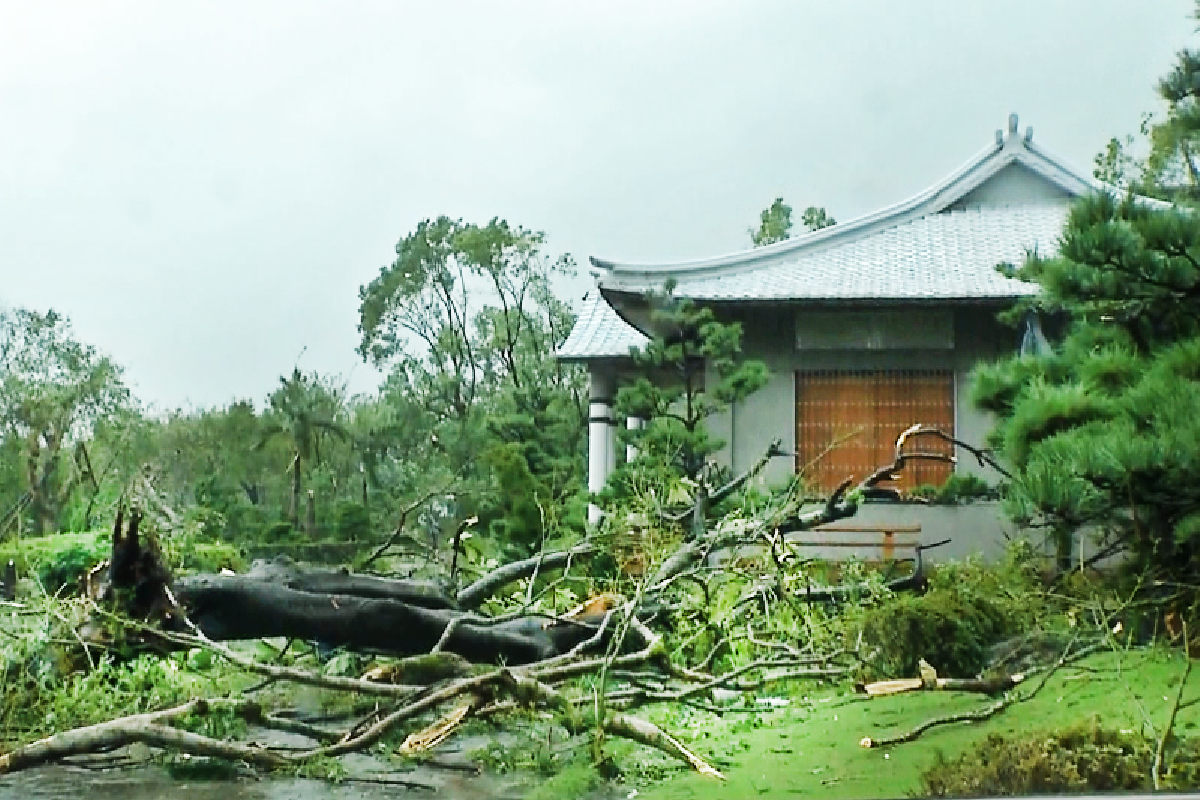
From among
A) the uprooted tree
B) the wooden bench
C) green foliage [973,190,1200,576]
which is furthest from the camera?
the wooden bench

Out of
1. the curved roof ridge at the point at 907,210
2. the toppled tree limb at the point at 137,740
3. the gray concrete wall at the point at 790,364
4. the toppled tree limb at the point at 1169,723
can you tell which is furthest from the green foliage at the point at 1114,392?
the toppled tree limb at the point at 137,740

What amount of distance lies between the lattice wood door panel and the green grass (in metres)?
0.47

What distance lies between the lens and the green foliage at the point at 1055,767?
274cm

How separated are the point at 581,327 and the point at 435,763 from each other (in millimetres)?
932

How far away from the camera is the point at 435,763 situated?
2715mm

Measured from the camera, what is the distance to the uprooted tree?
107 inches

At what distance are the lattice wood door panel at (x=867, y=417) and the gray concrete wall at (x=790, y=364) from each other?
20 mm

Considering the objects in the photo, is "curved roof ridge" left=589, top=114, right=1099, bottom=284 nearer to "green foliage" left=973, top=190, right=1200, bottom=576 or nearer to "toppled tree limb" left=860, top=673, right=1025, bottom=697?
"green foliage" left=973, top=190, right=1200, bottom=576

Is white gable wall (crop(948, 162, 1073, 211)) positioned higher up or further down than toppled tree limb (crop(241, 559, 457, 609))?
higher up

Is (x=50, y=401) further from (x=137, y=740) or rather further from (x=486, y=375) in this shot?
(x=486, y=375)

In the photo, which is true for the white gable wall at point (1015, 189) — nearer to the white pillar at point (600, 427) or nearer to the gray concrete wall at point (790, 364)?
the gray concrete wall at point (790, 364)

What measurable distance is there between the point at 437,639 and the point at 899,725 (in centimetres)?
99

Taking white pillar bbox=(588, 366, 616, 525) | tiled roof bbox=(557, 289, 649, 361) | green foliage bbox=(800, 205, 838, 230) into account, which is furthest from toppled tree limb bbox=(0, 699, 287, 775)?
green foliage bbox=(800, 205, 838, 230)

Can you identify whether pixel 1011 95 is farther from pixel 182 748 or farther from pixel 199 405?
pixel 182 748
